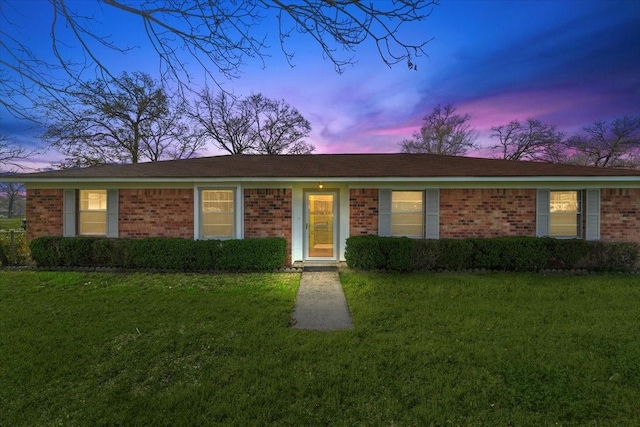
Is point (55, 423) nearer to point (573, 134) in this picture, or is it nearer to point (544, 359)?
point (544, 359)

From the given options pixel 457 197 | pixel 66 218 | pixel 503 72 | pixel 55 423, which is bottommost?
pixel 55 423

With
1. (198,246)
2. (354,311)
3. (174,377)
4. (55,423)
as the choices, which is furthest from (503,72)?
(55,423)

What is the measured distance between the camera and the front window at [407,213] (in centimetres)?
909

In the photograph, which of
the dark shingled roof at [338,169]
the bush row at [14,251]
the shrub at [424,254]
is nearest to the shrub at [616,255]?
the dark shingled roof at [338,169]

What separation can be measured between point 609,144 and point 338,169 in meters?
28.3

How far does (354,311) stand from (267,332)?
1.60 metres

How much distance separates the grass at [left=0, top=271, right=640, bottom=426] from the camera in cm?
265

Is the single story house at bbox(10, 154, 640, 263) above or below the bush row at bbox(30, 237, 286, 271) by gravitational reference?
above

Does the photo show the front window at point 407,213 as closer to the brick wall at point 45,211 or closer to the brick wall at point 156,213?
the brick wall at point 156,213

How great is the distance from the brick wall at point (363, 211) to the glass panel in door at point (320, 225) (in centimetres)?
68

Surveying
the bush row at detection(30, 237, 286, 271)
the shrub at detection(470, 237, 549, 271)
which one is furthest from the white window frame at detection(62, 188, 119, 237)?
the shrub at detection(470, 237, 549, 271)

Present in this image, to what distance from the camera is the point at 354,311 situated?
204 inches

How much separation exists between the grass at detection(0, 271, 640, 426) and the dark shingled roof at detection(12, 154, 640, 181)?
3.63m

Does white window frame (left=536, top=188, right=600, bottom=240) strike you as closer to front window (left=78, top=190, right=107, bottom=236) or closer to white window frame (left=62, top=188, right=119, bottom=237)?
white window frame (left=62, top=188, right=119, bottom=237)
